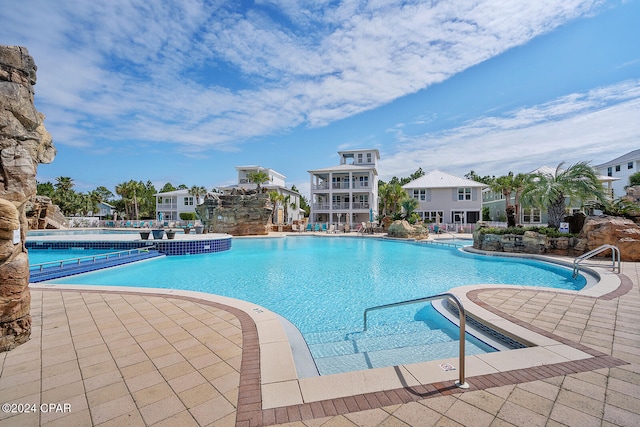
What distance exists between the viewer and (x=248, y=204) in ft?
80.7

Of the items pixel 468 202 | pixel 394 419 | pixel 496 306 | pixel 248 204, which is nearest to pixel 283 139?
pixel 248 204

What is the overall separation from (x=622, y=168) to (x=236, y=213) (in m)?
53.2

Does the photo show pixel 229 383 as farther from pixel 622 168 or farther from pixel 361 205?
pixel 622 168

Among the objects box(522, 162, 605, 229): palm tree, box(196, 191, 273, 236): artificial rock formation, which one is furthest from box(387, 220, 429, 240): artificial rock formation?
box(196, 191, 273, 236): artificial rock formation

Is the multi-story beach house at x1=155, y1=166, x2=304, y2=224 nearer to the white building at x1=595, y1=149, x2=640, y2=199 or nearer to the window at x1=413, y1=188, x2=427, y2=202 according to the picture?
the window at x1=413, y1=188, x2=427, y2=202

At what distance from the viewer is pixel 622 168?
38625 mm

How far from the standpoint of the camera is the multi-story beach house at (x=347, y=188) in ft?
105

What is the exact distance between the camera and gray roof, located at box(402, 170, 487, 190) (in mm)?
29516

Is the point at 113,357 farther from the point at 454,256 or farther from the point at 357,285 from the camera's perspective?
the point at 454,256

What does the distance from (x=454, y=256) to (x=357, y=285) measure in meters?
8.04

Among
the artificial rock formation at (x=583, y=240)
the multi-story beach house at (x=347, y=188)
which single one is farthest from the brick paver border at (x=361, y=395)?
the multi-story beach house at (x=347, y=188)

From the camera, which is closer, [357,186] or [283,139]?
[283,139]

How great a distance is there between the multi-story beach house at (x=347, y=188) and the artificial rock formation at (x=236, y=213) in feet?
30.4

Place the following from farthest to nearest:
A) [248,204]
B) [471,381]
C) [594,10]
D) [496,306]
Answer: [248,204], [594,10], [496,306], [471,381]
